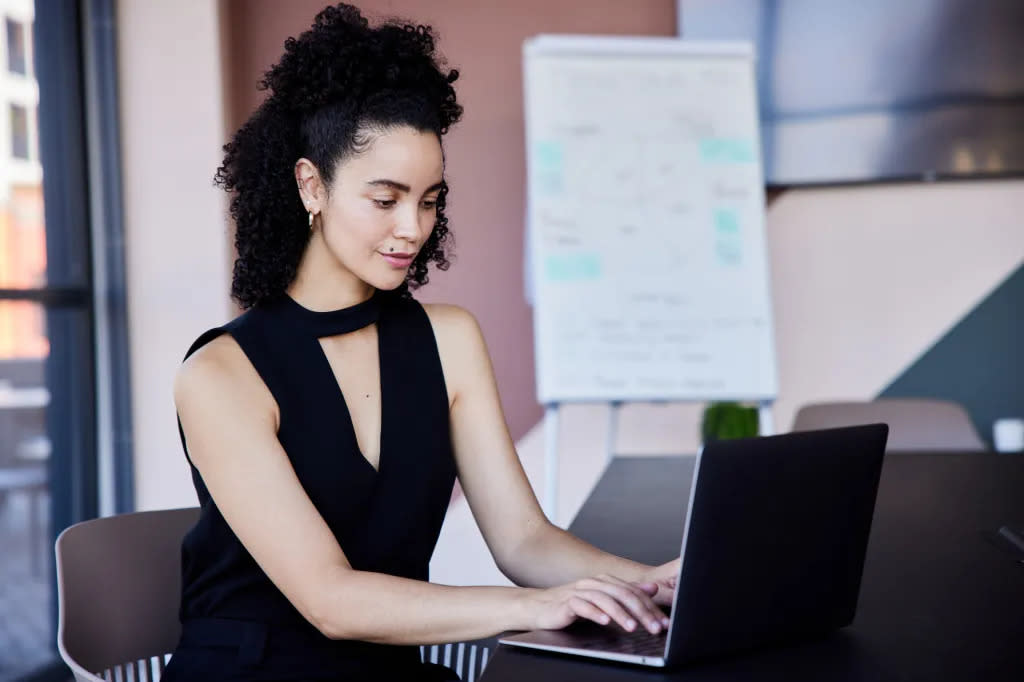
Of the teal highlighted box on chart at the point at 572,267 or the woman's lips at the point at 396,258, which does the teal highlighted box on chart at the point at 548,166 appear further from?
the woman's lips at the point at 396,258

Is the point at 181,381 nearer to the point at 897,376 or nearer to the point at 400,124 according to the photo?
the point at 400,124

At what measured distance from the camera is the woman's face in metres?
1.26

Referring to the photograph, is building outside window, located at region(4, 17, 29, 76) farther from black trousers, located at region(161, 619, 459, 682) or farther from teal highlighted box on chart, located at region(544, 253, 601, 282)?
black trousers, located at region(161, 619, 459, 682)

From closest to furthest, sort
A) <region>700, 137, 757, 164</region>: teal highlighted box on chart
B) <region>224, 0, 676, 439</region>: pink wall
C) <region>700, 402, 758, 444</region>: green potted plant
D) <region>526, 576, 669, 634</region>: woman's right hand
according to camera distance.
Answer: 1. <region>526, 576, 669, 634</region>: woman's right hand
2. <region>700, 137, 757, 164</region>: teal highlighted box on chart
3. <region>700, 402, 758, 444</region>: green potted plant
4. <region>224, 0, 676, 439</region>: pink wall

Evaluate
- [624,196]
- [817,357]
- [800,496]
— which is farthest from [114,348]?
[800,496]

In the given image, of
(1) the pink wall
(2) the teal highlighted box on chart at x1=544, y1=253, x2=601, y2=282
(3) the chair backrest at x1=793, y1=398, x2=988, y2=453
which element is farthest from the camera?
(1) the pink wall

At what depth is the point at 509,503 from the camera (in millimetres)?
1382

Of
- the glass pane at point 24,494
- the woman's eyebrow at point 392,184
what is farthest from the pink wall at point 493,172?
the woman's eyebrow at point 392,184

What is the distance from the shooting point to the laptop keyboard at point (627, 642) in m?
0.87

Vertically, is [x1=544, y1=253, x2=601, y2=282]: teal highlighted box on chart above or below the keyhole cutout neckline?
above

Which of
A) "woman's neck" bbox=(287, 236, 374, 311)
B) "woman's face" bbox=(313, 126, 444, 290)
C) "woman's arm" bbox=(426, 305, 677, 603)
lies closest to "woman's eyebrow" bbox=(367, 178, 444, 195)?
"woman's face" bbox=(313, 126, 444, 290)

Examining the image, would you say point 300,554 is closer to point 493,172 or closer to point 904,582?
point 904,582

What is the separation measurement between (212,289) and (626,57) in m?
1.65

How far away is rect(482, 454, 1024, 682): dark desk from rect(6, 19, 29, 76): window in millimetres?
2359
